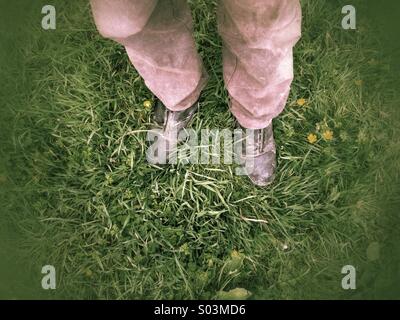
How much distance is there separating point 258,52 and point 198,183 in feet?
2.65

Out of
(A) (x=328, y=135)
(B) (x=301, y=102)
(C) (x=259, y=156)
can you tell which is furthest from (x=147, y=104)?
(A) (x=328, y=135)

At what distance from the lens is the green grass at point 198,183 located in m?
2.12

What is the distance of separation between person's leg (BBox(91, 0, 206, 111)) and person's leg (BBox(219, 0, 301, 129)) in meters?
0.17

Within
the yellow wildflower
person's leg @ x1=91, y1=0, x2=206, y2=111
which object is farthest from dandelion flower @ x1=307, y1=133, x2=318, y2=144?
the yellow wildflower

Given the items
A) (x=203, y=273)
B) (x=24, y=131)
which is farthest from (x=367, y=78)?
(x=24, y=131)

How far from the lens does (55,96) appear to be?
2.31 m

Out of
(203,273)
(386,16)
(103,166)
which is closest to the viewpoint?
(203,273)

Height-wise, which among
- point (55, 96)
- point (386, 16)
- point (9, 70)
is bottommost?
point (55, 96)

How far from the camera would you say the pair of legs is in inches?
55.1

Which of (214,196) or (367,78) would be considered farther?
(367,78)

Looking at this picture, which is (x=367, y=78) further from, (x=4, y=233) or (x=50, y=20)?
(x=4, y=233)

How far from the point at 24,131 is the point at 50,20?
1.89 feet

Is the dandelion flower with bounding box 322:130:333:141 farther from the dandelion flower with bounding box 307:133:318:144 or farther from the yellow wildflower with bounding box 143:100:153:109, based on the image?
the yellow wildflower with bounding box 143:100:153:109

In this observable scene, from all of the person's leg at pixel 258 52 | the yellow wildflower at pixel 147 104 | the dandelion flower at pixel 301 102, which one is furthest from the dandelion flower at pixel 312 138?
the yellow wildflower at pixel 147 104
